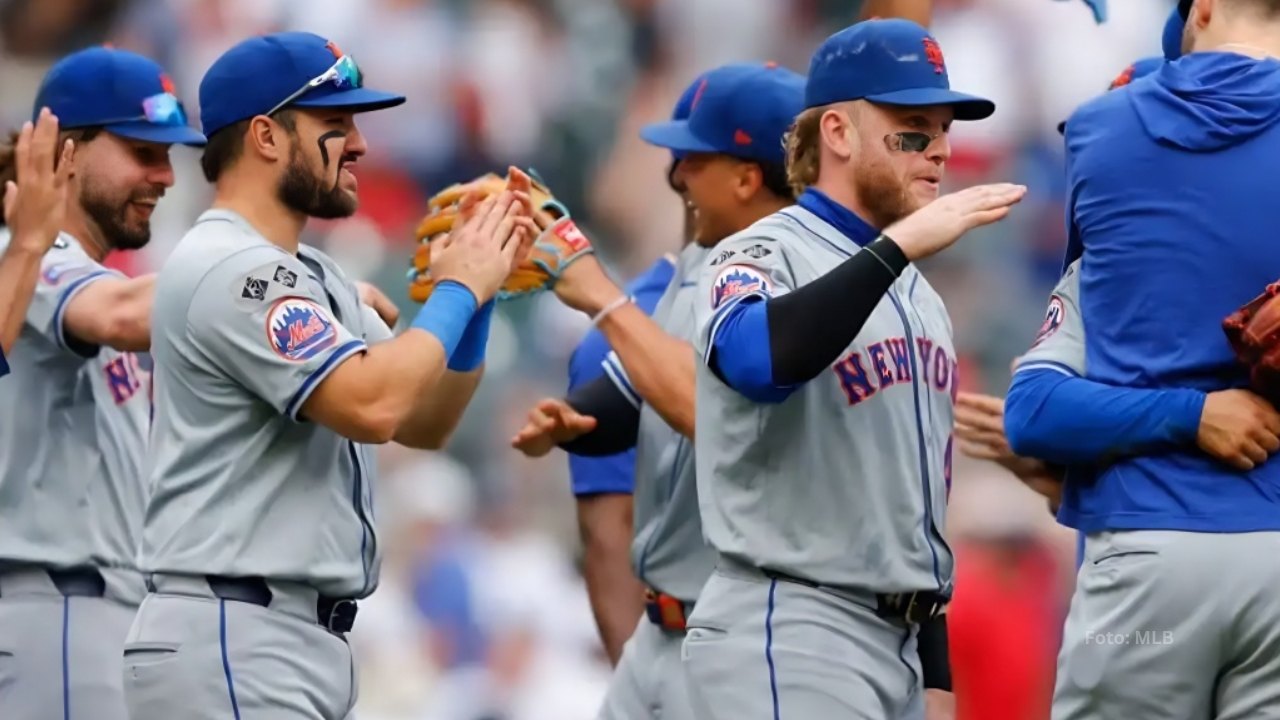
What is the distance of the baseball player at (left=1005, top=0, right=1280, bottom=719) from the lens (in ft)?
10.8

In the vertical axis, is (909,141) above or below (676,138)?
above

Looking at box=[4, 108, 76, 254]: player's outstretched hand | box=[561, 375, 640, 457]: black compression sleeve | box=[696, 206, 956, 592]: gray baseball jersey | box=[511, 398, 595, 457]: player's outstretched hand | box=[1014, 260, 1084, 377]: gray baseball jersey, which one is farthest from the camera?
box=[561, 375, 640, 457]: black compression sleeve

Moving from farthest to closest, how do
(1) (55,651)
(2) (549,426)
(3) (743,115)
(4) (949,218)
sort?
1. (3) (743,115)
2. (2) (549,426)
3. (1) (55,651)
4. (4) (949,218)

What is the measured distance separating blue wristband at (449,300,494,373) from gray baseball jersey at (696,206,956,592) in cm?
60

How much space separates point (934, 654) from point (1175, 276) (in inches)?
42.2

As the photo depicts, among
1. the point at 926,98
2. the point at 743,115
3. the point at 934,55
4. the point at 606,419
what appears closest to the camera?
the point at 926,98

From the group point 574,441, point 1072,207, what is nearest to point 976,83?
point 574,441

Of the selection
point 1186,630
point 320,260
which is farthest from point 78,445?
point 1186,630

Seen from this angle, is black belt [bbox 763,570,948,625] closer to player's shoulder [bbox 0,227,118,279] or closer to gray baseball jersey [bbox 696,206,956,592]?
gray baseball jersey [bbox 696,206,956,592]

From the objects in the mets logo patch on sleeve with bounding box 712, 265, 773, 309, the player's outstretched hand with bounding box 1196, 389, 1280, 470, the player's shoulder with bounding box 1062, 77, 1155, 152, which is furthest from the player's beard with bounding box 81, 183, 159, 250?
the player's outstretched hand with bounding box 1196, 389, 1280, 470

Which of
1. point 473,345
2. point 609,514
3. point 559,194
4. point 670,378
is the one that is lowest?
point 559,194

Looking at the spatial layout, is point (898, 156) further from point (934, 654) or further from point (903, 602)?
point (934, 654)

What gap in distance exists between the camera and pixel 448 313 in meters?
3.77

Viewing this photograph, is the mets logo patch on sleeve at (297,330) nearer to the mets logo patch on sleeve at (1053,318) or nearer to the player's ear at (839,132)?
the player's ear at (839,132)
